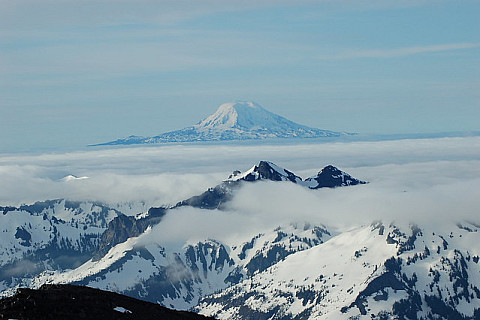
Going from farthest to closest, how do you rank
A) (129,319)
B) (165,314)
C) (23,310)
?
(165,314) < (129,319) < (23,310)

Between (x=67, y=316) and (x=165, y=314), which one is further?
(x=165, y=314)

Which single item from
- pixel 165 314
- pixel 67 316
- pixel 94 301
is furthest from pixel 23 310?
pixel 165 314

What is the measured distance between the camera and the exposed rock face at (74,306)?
130 m

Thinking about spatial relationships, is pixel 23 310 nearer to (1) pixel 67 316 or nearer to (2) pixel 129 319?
(1) pixel 67 316

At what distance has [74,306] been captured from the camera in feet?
454

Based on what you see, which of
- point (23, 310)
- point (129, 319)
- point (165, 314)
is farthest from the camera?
point (165, 314)

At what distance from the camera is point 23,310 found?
129000 mm

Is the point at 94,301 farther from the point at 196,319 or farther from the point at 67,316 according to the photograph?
the point at 196,319

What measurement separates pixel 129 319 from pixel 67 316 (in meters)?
13.3

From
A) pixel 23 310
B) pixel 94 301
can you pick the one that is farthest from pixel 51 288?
pixel 23 310

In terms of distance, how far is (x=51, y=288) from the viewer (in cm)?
14762

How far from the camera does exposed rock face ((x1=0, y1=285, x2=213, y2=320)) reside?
5113 inches

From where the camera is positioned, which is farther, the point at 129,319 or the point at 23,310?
the point at 129,319

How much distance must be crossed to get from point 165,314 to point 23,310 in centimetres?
3108
